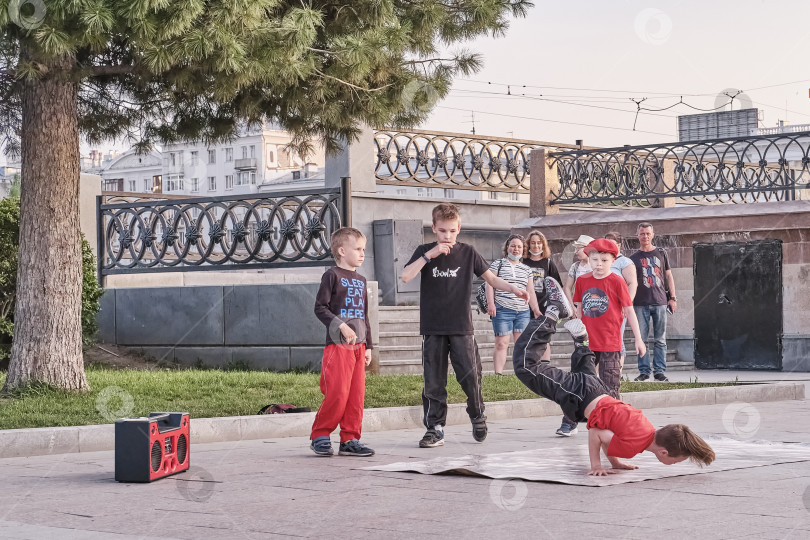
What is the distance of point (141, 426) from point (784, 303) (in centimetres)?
1314

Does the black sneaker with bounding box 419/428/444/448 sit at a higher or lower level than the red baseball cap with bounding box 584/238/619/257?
lower

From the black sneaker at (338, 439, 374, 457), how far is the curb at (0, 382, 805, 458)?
167cm

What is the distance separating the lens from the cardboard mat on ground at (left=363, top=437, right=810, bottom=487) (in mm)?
6844

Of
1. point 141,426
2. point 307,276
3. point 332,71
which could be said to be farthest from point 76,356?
point 307,276

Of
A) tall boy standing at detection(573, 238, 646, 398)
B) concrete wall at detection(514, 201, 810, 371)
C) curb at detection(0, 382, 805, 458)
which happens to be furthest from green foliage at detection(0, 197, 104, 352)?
concrete wall at detection(514, 201, 810, 371)

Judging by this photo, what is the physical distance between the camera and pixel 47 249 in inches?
434

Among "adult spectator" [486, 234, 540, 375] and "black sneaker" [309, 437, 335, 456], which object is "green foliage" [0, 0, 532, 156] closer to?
"adult spectator" [486, 234, 540, 375]

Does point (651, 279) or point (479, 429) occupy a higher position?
point (651, 279)

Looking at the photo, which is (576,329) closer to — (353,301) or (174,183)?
(353,301)

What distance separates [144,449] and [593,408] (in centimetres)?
269

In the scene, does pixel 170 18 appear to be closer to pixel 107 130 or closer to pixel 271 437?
pixel 271 437

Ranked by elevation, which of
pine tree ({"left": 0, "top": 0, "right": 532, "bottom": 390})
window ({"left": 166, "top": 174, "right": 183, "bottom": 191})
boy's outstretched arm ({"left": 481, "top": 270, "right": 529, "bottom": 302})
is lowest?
boy's outstretched arm ({"left": 481, "top": 270, "right": 529, "bottom": 302})

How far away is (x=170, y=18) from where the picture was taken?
8.73 metres

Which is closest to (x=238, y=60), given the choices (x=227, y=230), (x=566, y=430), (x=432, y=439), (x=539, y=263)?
(x=432, y=439)
